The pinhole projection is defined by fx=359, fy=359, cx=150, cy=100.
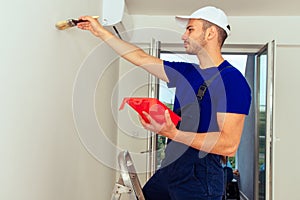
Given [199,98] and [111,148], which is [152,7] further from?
[199,98]

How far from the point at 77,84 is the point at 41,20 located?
1.89ft

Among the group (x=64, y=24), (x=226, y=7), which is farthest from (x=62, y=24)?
(x=226, y=7)

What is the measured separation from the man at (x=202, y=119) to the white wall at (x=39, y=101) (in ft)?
0.71

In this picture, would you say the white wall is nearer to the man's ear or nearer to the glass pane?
the man's ear

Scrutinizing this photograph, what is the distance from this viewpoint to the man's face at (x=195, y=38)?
5.14 ft

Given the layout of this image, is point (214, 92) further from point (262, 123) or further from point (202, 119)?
point (262, 123)

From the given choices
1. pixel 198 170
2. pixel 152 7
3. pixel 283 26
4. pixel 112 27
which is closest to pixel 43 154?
pixel 198 170

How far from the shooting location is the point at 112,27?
247 centimetres

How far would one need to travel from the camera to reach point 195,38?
5.15 feet

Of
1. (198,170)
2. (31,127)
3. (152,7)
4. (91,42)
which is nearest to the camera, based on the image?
(31,127)

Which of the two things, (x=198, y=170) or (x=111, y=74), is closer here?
(x=198, y=170)

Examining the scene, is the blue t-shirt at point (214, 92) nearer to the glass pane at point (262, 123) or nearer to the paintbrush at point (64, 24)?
the paintbrush at point (64, 24)

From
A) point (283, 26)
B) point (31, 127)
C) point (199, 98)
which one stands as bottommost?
point (31, 127)

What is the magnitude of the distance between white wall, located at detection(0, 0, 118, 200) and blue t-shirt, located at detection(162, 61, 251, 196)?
49 centimetres
